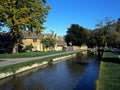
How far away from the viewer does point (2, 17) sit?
155ft

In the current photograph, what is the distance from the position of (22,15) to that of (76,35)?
74.2 metres

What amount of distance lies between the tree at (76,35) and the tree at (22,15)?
220 ft

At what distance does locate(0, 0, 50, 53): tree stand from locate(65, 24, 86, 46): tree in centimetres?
6718

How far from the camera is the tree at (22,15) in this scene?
1858 inches

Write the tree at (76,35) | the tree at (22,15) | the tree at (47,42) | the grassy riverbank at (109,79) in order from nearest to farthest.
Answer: the grassy riverbank at (109,79) < the tree at (22,15) < the tree at (47,42) < the tree at (76,35)

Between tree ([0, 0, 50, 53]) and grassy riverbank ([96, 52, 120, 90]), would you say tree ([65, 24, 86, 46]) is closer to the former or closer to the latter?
tree ([0, 0, 50, 53])

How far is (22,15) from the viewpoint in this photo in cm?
4900

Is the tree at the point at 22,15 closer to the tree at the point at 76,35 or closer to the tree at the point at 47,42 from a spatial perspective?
the tree at the point at 47,42

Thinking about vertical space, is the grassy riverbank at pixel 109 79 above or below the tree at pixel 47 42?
below

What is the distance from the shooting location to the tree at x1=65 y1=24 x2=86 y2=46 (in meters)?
121

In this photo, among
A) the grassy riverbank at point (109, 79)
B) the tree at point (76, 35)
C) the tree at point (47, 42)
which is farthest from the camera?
the tree at point (76, 35)

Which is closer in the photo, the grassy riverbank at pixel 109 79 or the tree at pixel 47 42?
the grassy riverbank at pixel 109 79

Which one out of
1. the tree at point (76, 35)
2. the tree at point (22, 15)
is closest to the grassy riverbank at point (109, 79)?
the tree at point (22, 15)

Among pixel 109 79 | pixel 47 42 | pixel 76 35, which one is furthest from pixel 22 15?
pixel 76 35
